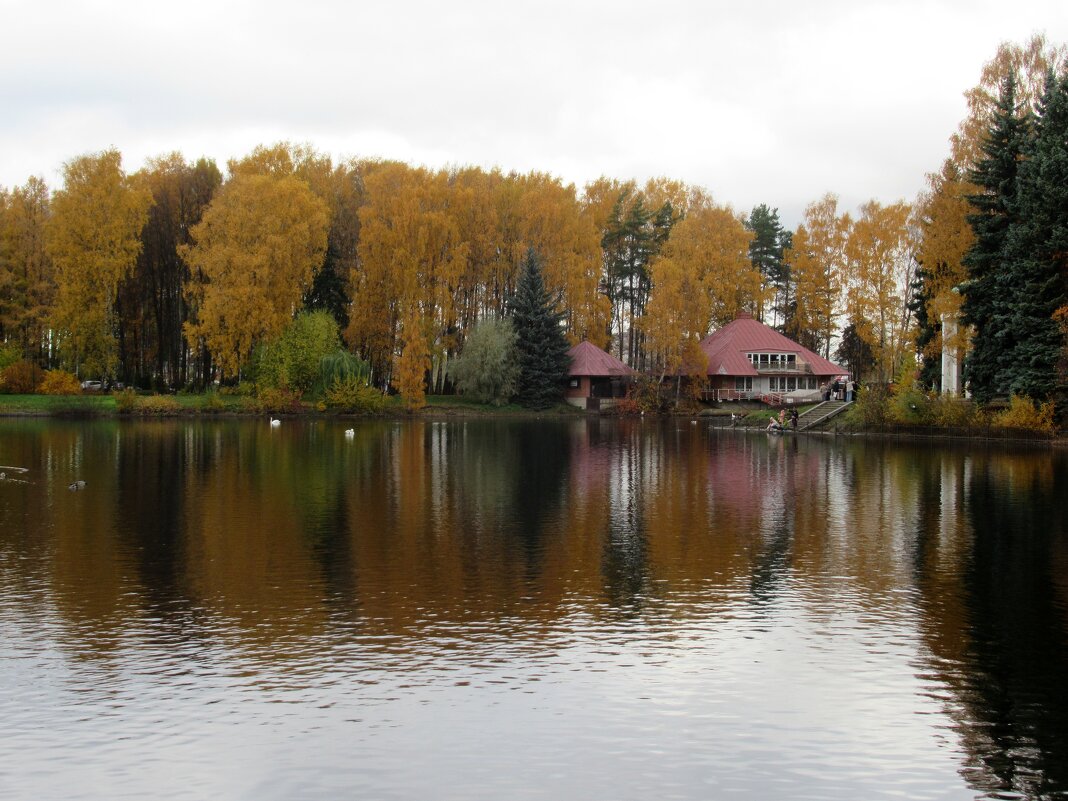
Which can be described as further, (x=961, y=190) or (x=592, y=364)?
(x=592, y=364)

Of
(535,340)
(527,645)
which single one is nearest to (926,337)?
(535,340)

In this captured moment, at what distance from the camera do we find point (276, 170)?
232 ft

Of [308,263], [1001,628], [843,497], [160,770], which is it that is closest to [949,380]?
[843,497]

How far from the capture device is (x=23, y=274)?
67.9 metres

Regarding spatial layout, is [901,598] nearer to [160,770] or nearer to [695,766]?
[695,766]

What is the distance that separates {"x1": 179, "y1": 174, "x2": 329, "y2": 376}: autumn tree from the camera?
2486 inches

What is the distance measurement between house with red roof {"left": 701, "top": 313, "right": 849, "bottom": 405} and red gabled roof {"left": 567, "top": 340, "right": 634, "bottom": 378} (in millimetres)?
7199

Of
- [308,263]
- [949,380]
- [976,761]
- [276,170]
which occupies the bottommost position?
[976,761]

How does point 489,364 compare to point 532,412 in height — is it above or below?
above

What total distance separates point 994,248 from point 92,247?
53.6m

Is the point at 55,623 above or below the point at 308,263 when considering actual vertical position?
below

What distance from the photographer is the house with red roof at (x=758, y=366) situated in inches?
3041

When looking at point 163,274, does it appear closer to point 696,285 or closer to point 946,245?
point 696,285

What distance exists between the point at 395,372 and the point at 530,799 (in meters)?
63.2
